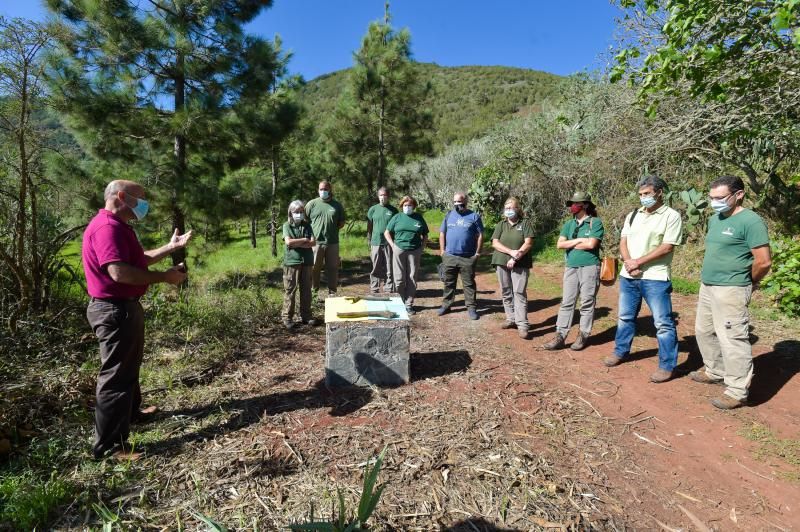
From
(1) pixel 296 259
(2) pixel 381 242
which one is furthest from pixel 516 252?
(1) pixel 296 259

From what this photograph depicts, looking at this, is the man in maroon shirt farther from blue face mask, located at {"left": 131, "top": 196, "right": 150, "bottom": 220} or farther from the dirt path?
the dirt path

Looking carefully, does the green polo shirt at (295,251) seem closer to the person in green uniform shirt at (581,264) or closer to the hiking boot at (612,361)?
the person in green uniform shirt at (581,264)

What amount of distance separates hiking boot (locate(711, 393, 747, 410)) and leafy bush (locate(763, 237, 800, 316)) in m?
3.00

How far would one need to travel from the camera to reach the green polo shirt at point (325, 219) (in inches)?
253

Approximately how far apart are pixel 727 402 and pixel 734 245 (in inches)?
49.9

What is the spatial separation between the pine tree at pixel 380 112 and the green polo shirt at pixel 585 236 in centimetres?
835

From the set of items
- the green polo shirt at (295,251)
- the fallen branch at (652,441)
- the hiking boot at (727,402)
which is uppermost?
the green polo shirt at (295,251)

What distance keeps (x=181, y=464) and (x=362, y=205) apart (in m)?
11.6

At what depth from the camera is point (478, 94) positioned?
210 ft

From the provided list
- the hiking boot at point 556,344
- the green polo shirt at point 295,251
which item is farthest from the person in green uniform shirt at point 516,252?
the green polo shirt at point 295,251

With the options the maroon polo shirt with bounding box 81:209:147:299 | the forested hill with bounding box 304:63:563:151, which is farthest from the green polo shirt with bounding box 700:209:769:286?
the forested hill with bounding box 304:63:563:151

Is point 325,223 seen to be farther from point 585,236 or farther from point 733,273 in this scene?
point 733,273

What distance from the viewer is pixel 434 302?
719 cm

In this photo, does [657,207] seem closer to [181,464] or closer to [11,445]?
[181,464]
